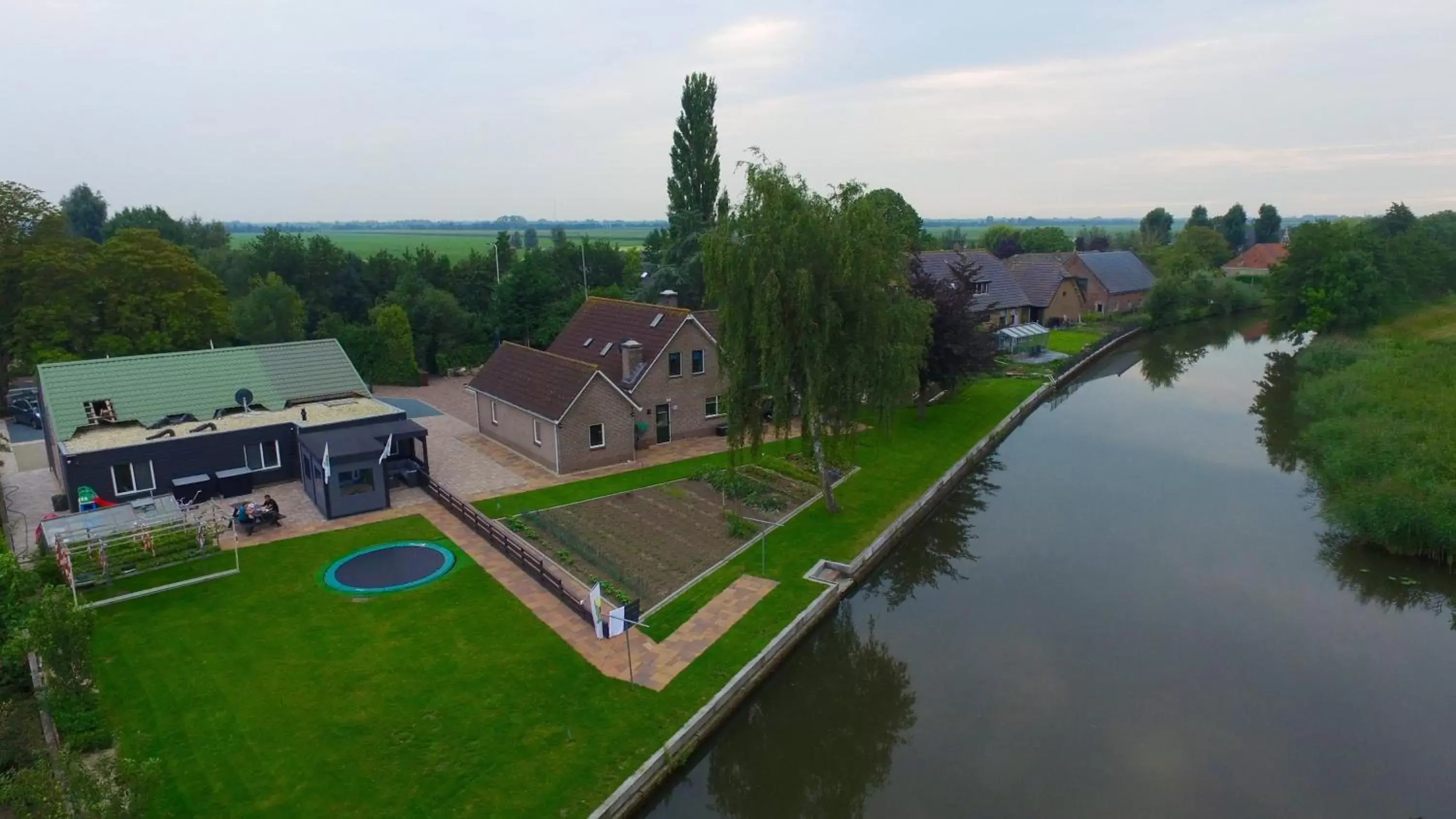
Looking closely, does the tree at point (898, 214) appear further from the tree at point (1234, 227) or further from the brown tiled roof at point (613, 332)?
the tree at point (1234, 227)

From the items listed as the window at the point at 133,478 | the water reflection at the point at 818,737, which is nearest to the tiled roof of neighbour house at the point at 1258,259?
the water reflection at the point at 818,737

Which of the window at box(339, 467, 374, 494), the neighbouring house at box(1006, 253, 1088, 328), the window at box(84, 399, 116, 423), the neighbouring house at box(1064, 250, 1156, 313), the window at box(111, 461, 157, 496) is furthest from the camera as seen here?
the neighbouring house at box(1064, 250, 1156, 313)

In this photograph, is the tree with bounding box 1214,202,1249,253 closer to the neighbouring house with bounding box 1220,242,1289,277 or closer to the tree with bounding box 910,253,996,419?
the neighbouring house with bounding box 1220,242,1289,277

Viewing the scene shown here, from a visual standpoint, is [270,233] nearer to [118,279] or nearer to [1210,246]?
[118,279]

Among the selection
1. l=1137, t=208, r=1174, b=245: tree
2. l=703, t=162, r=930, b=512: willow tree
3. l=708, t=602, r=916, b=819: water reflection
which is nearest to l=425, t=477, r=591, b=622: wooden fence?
l=708, t=602, r=916, b=819: water reflection

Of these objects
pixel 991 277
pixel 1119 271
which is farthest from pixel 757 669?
pixel 1119 271

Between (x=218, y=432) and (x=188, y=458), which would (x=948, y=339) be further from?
(x=188, y=458)

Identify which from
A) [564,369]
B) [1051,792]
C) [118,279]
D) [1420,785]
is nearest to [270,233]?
[118,279]
